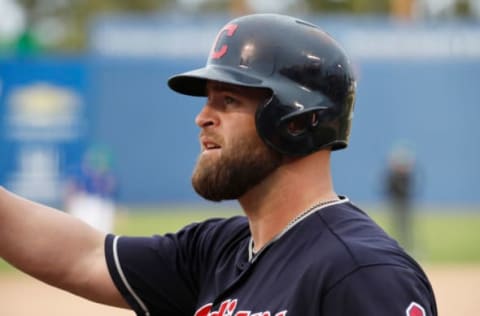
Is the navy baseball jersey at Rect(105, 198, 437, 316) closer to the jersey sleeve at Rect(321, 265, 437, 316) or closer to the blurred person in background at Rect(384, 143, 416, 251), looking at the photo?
the jersey sleeve at Rect(321, 265, 437, 316)

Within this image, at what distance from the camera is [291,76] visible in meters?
3.09

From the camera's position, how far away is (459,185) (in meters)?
31.6

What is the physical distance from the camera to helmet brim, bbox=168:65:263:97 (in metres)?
3.09

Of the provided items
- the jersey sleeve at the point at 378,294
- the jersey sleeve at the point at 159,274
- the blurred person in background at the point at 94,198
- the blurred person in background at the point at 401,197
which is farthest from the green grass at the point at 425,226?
the jersey sleeve at the point at 378,294

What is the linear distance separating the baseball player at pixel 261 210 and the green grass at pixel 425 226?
13.4 m

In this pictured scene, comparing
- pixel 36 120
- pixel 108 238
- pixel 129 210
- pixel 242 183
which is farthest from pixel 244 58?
pixel 129 210

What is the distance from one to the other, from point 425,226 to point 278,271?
21712mm

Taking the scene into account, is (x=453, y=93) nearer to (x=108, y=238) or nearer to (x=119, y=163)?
(x=119, y=163)

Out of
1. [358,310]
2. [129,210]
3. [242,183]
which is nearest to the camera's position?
[358,310]

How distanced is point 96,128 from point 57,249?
27279 millimetres

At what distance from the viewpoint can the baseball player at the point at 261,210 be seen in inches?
112

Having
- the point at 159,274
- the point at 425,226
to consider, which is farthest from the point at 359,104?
the point at 159,274

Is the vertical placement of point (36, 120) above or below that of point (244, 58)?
below

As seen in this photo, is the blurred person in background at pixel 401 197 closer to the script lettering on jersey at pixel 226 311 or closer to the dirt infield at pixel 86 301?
the dirt infield at pixel 86 301
